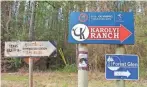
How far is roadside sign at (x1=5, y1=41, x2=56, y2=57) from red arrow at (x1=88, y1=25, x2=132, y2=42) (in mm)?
829

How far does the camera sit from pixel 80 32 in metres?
6.04

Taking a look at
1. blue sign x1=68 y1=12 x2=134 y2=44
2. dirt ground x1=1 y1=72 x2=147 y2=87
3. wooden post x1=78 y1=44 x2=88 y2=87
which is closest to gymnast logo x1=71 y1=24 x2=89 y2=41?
blue sign x1=68 y1=12 x2=134 y2=44

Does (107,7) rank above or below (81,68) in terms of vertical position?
above

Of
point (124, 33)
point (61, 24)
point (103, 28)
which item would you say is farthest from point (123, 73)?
point (61, 24)

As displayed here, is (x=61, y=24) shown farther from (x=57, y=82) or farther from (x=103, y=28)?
(x=103, y=28)

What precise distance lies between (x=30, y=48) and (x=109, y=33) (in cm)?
150

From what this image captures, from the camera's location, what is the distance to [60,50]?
21156mm

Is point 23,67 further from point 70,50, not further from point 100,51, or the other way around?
point 100,51

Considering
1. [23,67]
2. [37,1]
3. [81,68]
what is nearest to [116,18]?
[81,68]

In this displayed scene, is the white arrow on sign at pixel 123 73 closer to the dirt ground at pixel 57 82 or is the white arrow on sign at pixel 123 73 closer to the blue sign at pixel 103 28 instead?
the blue sign at pixel 103 28

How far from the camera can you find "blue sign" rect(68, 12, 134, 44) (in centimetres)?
595

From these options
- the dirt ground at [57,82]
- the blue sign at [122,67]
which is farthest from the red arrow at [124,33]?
the dirt ground at [57,82]

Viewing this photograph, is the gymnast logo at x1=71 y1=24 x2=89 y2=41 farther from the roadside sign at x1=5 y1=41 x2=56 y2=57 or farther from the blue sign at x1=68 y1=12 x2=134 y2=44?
the roadside sign at x1=5 y1=41 x2=56 y2=57

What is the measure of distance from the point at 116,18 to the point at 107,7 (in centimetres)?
1025
